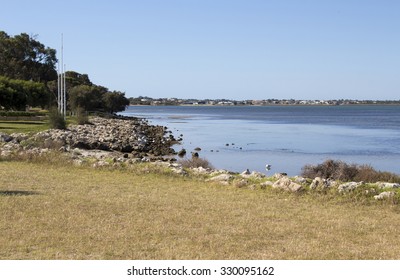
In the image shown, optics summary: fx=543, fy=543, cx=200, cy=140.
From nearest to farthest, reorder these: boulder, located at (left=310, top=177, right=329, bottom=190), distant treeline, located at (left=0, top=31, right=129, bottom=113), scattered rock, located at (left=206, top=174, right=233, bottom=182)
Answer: boulder, located at (left=310, top=177, right=329, bottom=190)
scattered rock, located at (left=206, top=174, right=233, bottom=182)
distant treeline, located at (left=0, top=31, right=129, bottom=113)

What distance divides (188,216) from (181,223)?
66cm

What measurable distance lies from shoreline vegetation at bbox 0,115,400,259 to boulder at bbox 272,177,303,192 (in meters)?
0.04

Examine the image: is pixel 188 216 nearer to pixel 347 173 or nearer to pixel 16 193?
pixel 16 193

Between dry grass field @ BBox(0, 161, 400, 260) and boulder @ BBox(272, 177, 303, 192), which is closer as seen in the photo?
dry grass field @ BBox(0, 161, 400, 260)

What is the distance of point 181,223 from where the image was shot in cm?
956

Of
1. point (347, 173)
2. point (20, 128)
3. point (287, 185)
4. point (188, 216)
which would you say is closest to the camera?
point (188, 216)

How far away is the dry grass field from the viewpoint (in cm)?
755

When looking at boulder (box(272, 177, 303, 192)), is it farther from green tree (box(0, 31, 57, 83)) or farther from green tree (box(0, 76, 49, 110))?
green tree (box(0, 31, 57, 83))

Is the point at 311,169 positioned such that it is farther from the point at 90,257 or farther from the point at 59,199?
the point at 90,257

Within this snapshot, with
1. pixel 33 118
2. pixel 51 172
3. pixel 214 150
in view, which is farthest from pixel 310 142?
pixel 51 172

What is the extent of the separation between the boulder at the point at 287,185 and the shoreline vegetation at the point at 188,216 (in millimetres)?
36

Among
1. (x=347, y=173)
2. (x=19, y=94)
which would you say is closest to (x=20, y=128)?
(x=19, y=94)

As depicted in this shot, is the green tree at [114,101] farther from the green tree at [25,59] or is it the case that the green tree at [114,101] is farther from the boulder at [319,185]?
the boulder at [319,185]

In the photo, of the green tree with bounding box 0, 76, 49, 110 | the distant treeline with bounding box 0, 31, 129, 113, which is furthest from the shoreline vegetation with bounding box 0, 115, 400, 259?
the distant treeline with bounding box 0, 31, 129, 113
